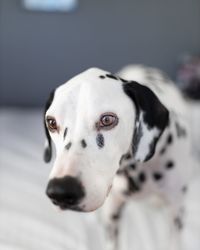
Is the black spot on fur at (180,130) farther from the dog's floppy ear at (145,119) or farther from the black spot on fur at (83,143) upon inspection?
the black spot on fur at (83,143)

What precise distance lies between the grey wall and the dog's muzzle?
1.91 meters

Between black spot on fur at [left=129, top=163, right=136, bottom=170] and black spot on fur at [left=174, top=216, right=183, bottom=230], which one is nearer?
black spot on fur at [left=129, top=163, right=136, bottom=170]

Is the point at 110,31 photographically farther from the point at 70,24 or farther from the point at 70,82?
the point at 70,82

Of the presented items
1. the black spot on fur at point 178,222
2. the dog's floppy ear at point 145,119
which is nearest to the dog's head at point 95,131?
the dog's floppy ear at point 145,119

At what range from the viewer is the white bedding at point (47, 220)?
109 centimetres

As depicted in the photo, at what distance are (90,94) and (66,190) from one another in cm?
15

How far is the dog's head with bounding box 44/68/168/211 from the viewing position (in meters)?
0.60

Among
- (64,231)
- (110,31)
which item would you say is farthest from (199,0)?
(64,231)

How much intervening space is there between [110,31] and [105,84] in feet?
6.27

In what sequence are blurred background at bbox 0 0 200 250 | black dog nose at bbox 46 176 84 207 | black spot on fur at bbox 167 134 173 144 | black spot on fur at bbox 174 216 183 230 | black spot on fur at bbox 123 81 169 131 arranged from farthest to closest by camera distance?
1. blurred background at bbox 0 0 200 250
2. black spot on fur at bbox 174 216 183 230
3. black spot on fur at bbox 167 134 173 144
4. black spot on fur at bbox 123 81 169 131
5. black dog nose at bbox 46 176 84 207

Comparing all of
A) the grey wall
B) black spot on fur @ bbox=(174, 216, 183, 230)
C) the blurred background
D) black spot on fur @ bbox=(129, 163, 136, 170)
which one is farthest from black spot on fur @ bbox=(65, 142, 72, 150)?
the grey wall

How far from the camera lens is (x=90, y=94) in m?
0.66

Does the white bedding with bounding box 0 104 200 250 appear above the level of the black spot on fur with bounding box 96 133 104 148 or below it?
below

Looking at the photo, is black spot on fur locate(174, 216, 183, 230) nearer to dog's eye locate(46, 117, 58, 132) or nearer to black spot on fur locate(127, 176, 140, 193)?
black spot on fur locate(127, 176, 140, 193)
